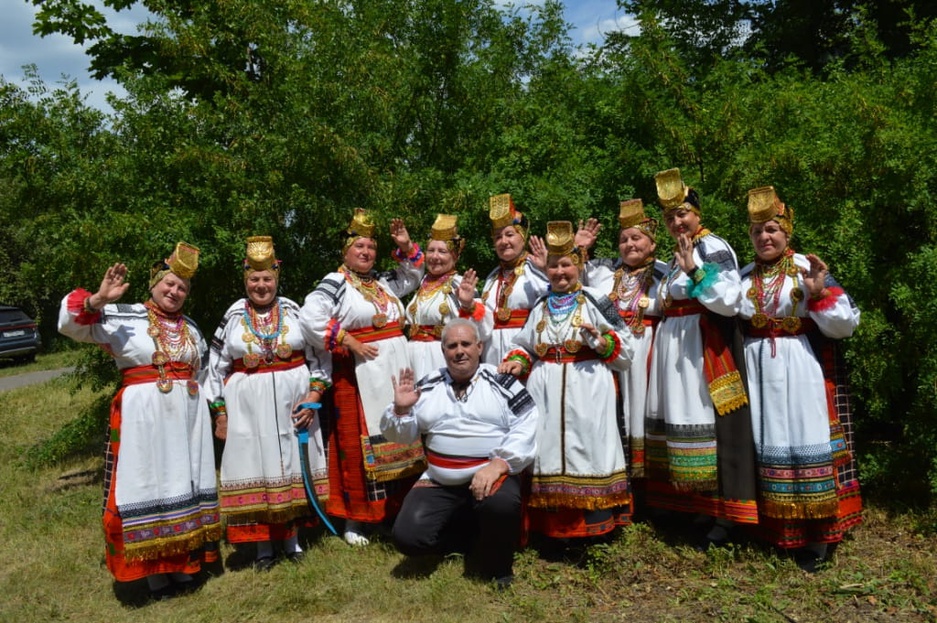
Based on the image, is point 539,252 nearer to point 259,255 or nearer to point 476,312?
point 476,312

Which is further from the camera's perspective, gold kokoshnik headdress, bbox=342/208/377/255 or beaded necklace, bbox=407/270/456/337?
gold kokoshnik headdress, bbox=342/208/377/255

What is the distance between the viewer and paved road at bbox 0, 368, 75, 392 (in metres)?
14.9

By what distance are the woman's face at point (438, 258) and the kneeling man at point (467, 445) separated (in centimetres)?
85

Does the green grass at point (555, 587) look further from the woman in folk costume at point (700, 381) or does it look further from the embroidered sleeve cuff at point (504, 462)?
the embroidered sleeve cuff at point (504, 462)

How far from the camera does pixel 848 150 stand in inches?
186

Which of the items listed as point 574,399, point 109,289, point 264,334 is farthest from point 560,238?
point 109,289

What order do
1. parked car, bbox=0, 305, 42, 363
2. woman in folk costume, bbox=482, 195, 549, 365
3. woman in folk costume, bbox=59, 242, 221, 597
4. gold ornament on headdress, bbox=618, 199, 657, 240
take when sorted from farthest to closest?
1. parked car, bbox=0, 305, 42, 363
2. woman in folk costume, bbox=482, 195, 549, 365
3. gold ornament on headdress, bbox=618, 199, 657, 240
4. woman in folk costume, bbox=59, 242, 221, 597

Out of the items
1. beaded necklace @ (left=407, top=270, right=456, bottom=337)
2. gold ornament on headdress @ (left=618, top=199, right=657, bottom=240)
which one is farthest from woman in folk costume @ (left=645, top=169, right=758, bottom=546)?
beaded necklace @ (left=407, top=270, right=456, bottom=337)

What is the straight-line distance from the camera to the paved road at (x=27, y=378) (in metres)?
14.9

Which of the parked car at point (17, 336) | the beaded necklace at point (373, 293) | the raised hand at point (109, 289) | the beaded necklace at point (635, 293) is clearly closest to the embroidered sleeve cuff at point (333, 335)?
the beaded necklace at point (373, 293)

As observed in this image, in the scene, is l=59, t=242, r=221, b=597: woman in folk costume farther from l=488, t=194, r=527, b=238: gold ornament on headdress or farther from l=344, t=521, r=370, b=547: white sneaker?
l=488, t=194, r=527, b=238: gold ornament on headdress

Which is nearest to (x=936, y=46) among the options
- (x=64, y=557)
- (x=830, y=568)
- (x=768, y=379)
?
(x=768, y=379)

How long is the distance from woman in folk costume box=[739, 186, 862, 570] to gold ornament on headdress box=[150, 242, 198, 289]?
3.10m

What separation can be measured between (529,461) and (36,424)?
8.22 m
